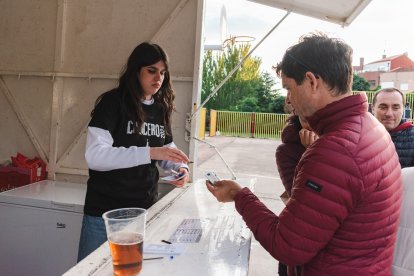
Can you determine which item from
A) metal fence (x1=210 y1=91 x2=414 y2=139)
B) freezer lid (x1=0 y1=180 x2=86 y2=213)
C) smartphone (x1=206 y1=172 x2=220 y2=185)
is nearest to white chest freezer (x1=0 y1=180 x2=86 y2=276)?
freezer lid (x1=0 y1=180 x2=86 y2=213)

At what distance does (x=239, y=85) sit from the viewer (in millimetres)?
25656

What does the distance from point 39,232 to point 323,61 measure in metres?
3.04

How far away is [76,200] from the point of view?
3162mm

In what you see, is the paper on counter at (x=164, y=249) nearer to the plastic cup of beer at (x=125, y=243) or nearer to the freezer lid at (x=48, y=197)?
the plastic cup of beer at (x=125, y=243)

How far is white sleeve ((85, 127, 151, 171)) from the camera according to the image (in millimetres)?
1741

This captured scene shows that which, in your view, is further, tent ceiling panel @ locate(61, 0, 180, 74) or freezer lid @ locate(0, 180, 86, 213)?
tent ceiling panel @ locate(61, 0, 180, 74)

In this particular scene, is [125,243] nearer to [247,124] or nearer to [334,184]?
[334,184]

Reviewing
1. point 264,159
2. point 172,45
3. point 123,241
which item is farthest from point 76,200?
point 264,159

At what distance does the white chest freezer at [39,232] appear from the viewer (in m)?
3.09

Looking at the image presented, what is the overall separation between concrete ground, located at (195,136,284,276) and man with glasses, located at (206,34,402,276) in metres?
→ 1.34

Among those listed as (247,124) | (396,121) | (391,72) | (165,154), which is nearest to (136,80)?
(165,154)

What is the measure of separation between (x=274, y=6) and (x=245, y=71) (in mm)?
23621

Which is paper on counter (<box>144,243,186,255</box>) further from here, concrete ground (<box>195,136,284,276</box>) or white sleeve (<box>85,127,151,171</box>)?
concrete ground (<box>195,136,284,276</box>)

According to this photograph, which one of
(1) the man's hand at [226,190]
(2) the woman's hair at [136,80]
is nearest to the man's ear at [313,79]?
(1) the man's hand at [226,190]
